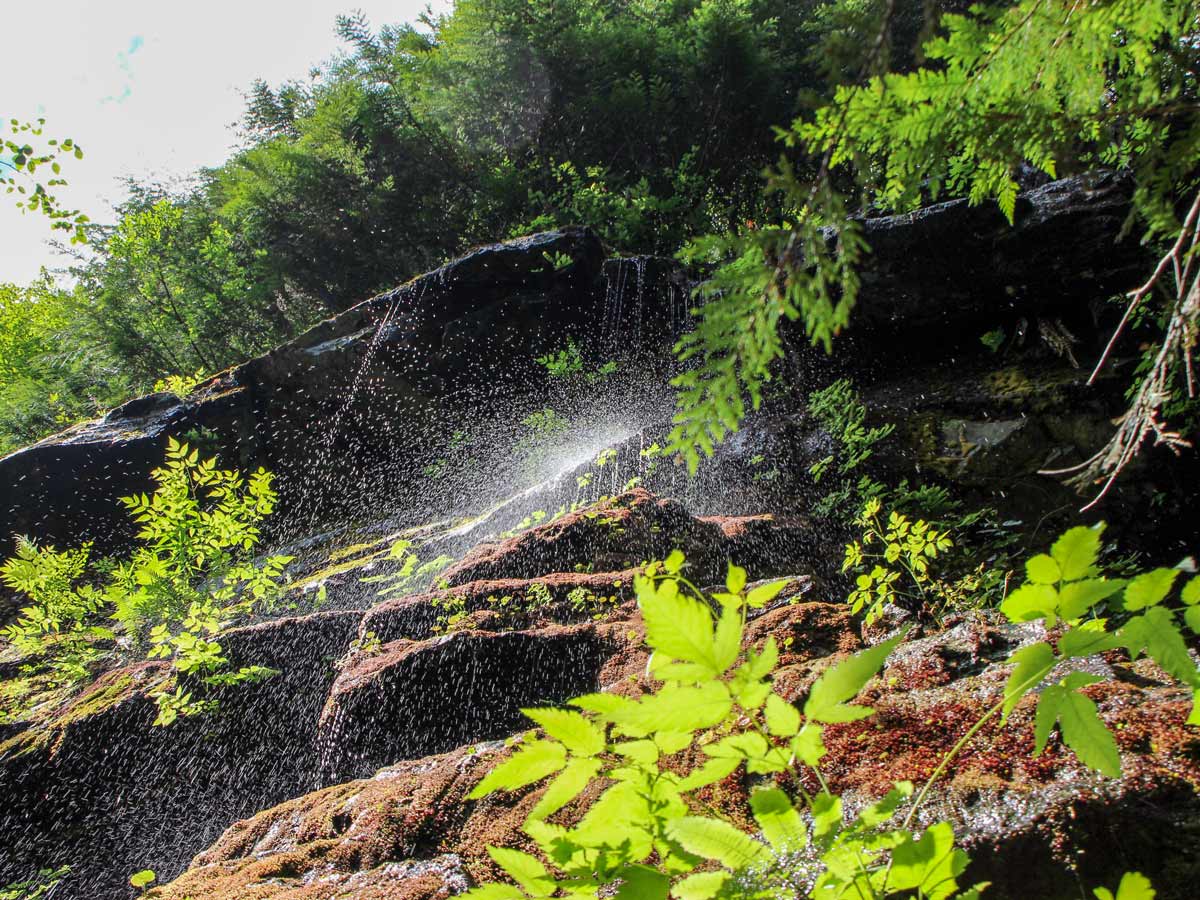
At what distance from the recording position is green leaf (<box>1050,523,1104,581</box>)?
0.85 m

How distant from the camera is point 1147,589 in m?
0.88

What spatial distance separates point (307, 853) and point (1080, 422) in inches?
287

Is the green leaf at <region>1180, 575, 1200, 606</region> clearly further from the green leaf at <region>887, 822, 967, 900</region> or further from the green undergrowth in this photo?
the green leaf at <region>887, 822, 967, 900</region>

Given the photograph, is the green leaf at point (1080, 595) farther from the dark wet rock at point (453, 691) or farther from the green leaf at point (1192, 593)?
the dark wet rock at point (453, 691)

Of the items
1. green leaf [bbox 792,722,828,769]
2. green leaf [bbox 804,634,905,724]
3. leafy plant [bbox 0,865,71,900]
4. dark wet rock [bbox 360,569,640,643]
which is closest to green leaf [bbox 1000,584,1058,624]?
green leaf [bbox 804,634,905,724]

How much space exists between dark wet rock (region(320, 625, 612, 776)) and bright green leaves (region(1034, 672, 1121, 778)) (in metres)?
2.58

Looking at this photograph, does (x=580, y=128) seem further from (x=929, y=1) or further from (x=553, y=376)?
(x=929, y=1)

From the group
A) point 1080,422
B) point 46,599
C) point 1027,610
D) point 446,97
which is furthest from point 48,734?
point 446,97

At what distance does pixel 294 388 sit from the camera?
41.2ft

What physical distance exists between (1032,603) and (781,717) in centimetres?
44

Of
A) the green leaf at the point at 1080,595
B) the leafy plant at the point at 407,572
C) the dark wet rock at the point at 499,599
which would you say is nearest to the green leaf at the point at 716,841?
the green leaf at the point at 1080,595

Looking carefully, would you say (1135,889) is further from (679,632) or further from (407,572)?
(407,572)

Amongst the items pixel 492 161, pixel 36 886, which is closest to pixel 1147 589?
pixel 36 886

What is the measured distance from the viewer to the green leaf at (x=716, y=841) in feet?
2.44
